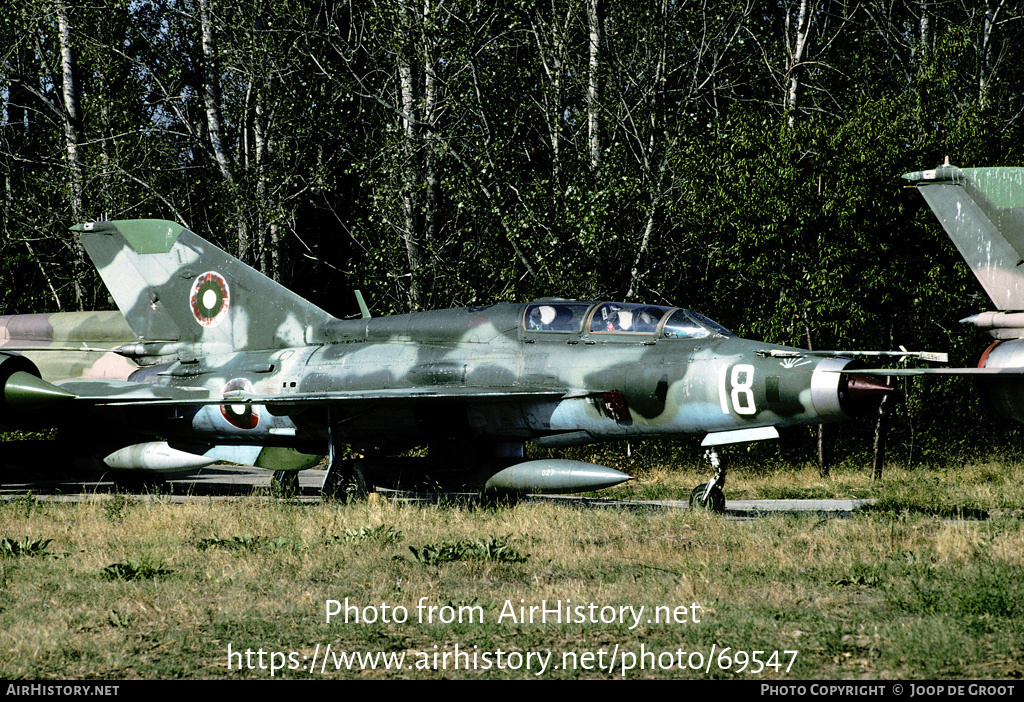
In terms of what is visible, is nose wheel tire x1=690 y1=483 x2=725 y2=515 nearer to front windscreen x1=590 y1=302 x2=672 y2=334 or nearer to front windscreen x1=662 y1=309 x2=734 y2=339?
front windscreen x1=662 y1=309 x2=734 y2=339

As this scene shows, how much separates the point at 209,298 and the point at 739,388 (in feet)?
29.2

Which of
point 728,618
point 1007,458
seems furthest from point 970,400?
point 728,618

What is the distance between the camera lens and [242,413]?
49.0 feet

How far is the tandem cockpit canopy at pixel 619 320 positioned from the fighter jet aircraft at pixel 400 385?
0.07 ft

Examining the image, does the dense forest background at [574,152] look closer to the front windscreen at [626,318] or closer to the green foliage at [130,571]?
the front windscreen at [626,318]

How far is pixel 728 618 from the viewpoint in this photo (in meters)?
7.22

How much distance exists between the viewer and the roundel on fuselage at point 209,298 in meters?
16.2

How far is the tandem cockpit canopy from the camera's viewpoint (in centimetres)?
1270

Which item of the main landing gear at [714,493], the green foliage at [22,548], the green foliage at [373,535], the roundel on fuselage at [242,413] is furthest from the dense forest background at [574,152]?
the green foliage at [22,548]

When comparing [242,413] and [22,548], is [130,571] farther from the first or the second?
[242,413]

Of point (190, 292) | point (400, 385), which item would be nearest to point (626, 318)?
point (400, 385)

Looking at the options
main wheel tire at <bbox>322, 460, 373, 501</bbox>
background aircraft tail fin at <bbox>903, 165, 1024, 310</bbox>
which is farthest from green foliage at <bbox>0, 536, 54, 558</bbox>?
background aircraft tail fin at <bbox>903, 165, 1024, 310</bbox>

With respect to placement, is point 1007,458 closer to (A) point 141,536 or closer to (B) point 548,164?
(B) point 548,164
